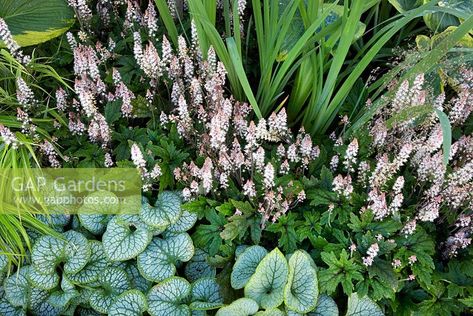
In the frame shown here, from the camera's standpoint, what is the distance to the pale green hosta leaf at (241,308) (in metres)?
1.42

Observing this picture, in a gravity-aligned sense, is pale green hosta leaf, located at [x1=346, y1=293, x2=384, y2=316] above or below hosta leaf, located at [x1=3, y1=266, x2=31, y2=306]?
below

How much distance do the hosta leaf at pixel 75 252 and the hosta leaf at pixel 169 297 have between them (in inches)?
9.9

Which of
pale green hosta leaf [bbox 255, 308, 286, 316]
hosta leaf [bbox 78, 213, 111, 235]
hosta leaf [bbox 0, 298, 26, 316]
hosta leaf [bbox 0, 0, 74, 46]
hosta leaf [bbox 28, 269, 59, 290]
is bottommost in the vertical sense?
pale green hosta leaf [bbox 255, 308, 286, 316]

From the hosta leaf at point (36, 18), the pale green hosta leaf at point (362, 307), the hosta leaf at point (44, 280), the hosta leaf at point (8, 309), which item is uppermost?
the hosta leaf at point (36, 18)

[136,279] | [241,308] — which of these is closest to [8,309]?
[136,279]

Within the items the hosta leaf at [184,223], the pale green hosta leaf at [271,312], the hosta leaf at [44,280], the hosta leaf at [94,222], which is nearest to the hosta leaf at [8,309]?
the hosta leaf at [44,280]

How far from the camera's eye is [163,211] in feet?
5.24

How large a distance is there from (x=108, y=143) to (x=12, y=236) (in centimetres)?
44

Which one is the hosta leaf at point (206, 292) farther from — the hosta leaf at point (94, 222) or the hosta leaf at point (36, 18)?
the hosta leaf at point (36, 18)

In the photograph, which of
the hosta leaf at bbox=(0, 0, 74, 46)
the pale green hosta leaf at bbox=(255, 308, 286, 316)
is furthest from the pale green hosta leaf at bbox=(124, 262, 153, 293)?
the hosta leaf at bbox=(0, 0, 74, 46)

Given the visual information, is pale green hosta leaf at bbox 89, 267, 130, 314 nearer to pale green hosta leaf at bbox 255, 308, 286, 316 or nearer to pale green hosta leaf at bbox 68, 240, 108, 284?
pale green hosta leaf at bbox 68, 240, 108, 284

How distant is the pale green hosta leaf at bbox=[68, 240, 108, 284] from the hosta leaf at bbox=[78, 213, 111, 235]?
0.04 meters

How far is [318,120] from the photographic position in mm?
1788

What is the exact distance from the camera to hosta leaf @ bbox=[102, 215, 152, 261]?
61.3 inches
